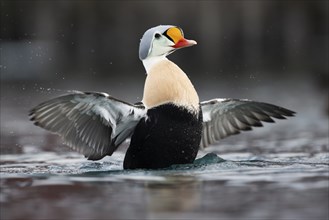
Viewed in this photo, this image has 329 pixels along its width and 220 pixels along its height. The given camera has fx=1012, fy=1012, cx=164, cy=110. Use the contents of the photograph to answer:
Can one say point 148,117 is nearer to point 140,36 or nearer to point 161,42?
point 161,42

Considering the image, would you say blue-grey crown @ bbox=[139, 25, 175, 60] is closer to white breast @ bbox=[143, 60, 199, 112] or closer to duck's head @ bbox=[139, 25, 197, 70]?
duck's head @ bbox=[139, 25, 197, 70]

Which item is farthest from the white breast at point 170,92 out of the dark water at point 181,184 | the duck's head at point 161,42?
the dark water at point 181,184

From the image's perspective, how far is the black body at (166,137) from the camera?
747 centimetres

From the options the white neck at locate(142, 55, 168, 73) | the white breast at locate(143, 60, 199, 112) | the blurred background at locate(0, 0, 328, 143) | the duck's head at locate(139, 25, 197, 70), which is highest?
the duck's head at locate(139, 25, 197, 70)

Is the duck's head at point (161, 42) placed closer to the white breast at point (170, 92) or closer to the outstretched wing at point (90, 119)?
the white breast at point (170, 92)

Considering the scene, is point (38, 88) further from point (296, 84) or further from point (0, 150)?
point (0, 150)

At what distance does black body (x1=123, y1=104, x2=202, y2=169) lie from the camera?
294 inches

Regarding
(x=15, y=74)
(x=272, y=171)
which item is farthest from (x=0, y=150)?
(x=15, y=74)

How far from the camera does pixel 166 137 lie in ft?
24.6

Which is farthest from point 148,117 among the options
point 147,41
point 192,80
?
point 192,80

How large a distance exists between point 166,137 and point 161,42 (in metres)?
0.85

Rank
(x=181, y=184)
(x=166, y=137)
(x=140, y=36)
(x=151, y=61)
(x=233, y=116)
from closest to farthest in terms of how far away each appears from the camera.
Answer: (x=181, y=184) < (x=166, y=137) < (x=151, y=61) < (x=233, y=116) < (x=140, y=36)

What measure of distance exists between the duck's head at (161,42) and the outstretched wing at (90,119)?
1.46ft

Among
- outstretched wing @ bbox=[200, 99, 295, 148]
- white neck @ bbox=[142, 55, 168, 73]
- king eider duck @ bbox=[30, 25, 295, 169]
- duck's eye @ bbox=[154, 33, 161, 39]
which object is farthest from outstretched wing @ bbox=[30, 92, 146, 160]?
outstretched wing @ bbox=[200, 99, 295, 148]
